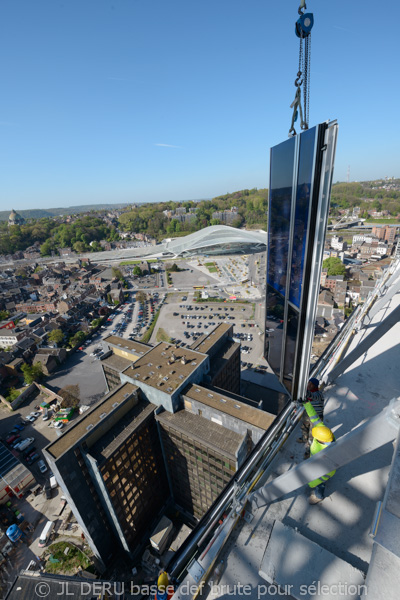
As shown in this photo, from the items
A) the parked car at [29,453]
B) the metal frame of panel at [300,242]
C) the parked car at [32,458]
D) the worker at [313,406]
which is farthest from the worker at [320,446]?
the parked car at [29,453]

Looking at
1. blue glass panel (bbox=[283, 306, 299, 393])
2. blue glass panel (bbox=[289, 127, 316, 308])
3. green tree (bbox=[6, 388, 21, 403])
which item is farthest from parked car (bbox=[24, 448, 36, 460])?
blue glass panel (bbox=[289, 127, 316, 308])

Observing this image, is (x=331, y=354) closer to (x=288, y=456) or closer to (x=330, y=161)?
(x=288, y=456)

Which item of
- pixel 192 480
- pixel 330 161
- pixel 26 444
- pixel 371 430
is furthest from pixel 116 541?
pixel 330 161

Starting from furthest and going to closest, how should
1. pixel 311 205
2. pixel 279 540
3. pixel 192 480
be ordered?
pixel 192 480 < pixel 311 205 < pixel 279 540

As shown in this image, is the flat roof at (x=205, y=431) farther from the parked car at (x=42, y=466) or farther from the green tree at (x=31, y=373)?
the green tree at (x=31, y=373)

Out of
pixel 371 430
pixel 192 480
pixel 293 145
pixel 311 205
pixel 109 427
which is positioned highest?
pixel 293 145

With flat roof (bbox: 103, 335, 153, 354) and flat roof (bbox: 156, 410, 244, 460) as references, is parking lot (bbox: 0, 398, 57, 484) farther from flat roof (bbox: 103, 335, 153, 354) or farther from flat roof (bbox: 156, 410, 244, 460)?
flat roof (bbox: 156, 410, 244, 460)

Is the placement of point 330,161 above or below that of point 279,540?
above
